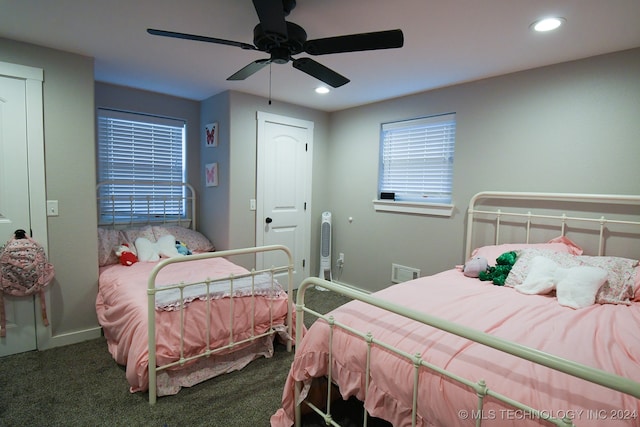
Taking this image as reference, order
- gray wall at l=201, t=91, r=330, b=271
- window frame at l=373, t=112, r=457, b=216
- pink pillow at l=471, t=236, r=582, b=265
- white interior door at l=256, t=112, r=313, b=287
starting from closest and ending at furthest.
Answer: pink pillow at l=471, t=236, r=582, b=265, window frame at l=373, t=112, r=457, b=216, gray wall at l=201, t=91, r=330, b=271, white interior door at l=256, t=112, r=313, b=287

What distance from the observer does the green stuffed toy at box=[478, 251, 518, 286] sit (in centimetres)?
228

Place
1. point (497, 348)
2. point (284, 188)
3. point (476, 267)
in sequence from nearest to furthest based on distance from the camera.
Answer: point (497, 348) → point (476, 267) → point (284, 188)

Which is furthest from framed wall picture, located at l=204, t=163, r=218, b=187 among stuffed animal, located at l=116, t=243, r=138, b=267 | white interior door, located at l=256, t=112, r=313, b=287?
stuffed animal, located at l=116, t=243, r=138, b=267

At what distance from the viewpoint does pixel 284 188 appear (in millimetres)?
3926

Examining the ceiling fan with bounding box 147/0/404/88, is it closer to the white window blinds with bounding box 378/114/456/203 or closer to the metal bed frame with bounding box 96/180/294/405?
the metal bed frame with bounding box 96/180/294/405

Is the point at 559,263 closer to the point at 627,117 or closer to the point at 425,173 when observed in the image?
the point at 627,117

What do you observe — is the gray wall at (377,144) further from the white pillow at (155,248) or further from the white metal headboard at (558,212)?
the white pillow at (155,248)

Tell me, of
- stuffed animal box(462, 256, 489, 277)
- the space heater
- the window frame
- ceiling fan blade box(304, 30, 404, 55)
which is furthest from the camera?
the space heater

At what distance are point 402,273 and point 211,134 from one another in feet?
8.69

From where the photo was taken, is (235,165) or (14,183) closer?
(14,183)

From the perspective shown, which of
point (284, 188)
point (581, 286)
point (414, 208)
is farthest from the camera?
point (284, 188)

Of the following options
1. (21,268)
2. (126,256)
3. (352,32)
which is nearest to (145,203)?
(126,256)

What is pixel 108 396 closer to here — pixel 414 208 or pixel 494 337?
pixel 494 337

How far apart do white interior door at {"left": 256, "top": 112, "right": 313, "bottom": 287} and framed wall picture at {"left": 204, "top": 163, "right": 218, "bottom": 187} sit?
1.54 feet
